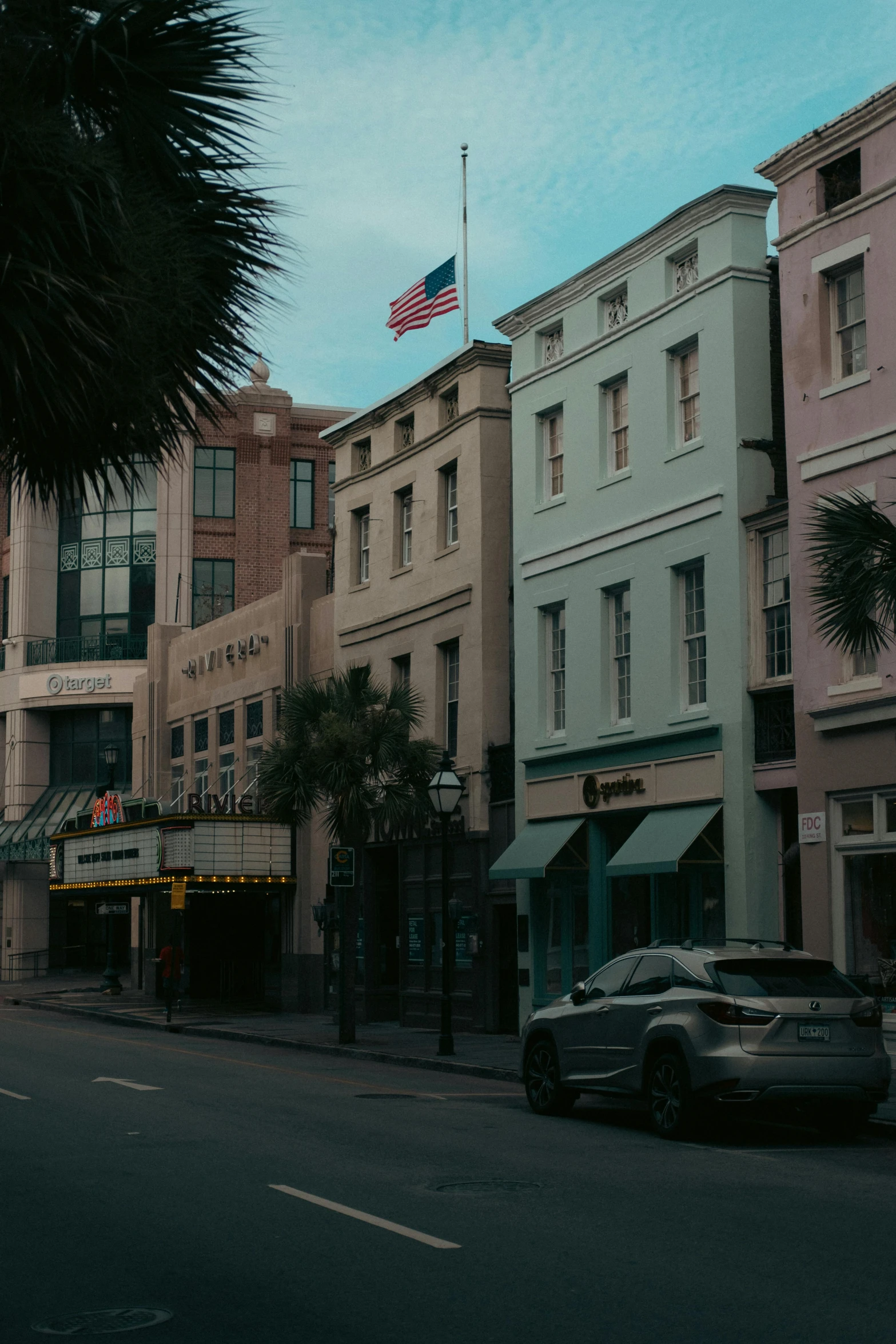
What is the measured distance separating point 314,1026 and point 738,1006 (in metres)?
19.2

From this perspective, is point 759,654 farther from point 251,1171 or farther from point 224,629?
point 224,629

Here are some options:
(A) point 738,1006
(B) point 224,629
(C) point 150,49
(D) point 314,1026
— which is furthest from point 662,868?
(B) point 224,629

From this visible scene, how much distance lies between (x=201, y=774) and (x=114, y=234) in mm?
36067

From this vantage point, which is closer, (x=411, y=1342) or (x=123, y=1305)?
(x=411, y=1342)

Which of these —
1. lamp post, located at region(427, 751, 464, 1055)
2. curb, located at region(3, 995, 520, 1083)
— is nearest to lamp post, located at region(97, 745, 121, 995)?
curb, located at region(3, 995, 520, 1083)

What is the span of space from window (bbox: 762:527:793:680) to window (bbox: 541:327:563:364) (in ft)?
22.4

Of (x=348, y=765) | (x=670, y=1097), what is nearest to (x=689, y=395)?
(x=348, y=765)

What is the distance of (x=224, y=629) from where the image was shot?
43.3 metres

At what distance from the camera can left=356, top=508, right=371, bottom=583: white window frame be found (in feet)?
118

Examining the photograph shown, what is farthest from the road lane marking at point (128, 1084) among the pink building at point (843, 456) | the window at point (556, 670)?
the window at point (556, 670)

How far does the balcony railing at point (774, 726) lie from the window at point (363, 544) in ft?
46.9

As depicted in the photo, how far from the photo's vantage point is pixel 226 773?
140ft

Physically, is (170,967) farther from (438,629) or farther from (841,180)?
(841,180)

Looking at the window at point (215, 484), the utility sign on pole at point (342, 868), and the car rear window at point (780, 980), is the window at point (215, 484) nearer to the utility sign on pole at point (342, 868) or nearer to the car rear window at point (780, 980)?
the utility sign on pole at point (342, 868)
